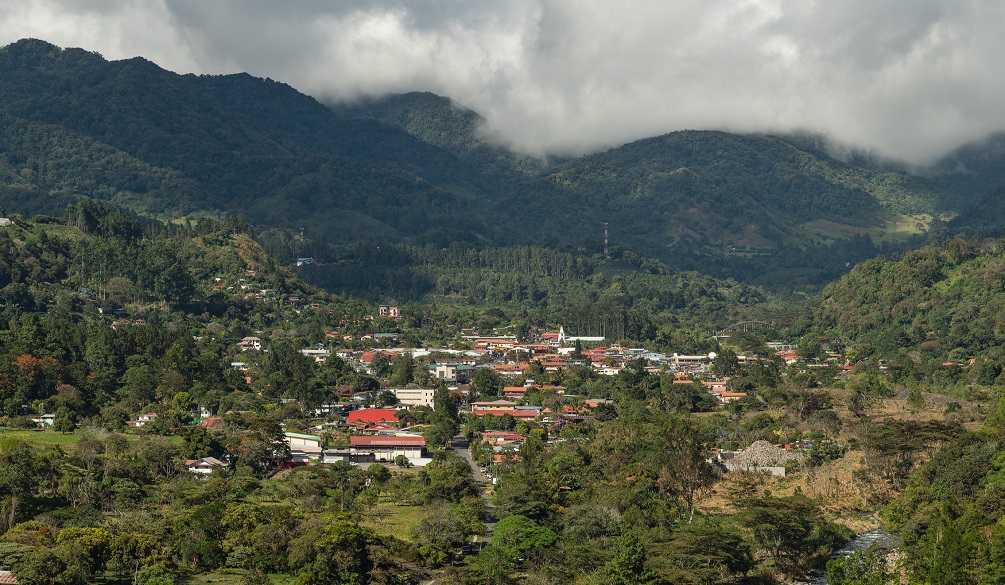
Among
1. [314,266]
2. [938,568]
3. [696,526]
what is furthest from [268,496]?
[314,266]

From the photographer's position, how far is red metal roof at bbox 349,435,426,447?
75.3 metres

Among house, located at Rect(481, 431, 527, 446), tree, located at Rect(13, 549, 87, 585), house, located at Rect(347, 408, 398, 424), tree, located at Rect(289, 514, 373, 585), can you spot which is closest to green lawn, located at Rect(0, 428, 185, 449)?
house, located at Rect(347, 408, 398, 424)

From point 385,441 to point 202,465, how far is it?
1306cm

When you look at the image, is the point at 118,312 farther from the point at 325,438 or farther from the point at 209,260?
the point at 325,438

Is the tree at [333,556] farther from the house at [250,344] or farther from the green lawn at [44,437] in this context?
the house at [250,344]

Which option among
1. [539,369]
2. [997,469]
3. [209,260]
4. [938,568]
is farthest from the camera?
[209,260]

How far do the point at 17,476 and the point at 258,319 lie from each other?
243ft

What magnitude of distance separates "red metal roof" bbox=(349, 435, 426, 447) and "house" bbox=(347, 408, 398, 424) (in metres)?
8.87

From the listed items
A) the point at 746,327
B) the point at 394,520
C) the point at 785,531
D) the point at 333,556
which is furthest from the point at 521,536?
the point at 746,327

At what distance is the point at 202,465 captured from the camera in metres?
65.6

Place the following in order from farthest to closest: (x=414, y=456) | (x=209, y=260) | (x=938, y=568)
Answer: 1. (x=209, y=260)
2. (x=414, y=456)
3. (x=938, y=568)

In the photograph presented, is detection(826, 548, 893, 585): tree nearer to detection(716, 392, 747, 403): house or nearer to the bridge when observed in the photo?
detection(716, 392, 747, 403): house

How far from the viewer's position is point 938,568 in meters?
46.2

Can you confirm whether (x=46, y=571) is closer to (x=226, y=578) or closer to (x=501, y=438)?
(x=226, y=578)
